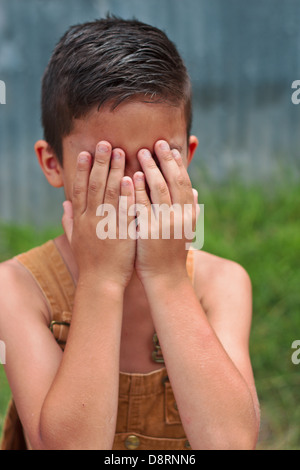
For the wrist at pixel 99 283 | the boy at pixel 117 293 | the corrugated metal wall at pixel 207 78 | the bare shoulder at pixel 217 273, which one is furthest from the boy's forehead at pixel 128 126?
the corrugated metal wall at pixel 207 78

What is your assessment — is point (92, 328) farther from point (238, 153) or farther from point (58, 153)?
point (238, 153)

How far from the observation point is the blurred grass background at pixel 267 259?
267cm

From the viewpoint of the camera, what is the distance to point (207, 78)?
13.7 ft

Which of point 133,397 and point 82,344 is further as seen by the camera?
point 133,397

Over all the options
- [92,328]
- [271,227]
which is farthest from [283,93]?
[92,328]

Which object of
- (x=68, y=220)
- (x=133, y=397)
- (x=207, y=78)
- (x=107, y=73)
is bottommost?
(x=133, y=397)

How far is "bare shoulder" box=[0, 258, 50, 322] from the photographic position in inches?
60.4

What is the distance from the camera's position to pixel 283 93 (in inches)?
164

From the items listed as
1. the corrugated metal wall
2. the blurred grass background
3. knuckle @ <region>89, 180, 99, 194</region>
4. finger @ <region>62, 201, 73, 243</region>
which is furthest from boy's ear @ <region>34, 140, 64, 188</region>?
the corrugated metal wall

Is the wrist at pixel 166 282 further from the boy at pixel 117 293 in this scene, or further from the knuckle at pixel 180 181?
the knuckle at pixel 180 181

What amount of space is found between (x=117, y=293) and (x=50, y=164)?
505mm

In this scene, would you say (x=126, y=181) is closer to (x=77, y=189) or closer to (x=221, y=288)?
(x=77, y=189)

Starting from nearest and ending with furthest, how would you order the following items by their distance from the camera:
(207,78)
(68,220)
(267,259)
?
(68,220) → (267,259) → (207,78)

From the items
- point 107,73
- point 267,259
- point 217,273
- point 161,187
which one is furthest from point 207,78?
point 161,187
